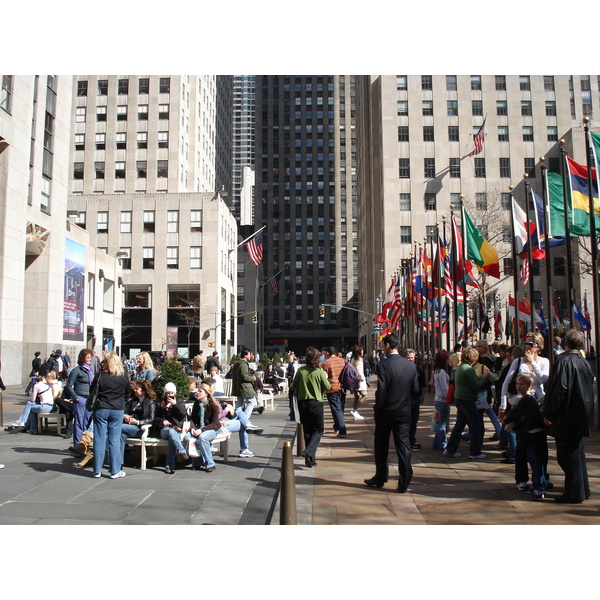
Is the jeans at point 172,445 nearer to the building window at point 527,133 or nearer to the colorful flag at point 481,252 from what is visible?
the colorful flag at point 481,252

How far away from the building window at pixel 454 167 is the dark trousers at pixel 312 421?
53.5 meters

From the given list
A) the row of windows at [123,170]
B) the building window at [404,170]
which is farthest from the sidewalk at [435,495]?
the row of windows at [123,170]

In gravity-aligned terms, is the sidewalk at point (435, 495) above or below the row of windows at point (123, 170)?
below

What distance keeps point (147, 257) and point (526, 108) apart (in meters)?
42.7

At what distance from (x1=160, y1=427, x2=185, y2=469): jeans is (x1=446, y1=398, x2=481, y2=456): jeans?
4.52 metres

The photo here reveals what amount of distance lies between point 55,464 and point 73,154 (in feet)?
209

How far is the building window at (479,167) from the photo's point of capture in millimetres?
58250

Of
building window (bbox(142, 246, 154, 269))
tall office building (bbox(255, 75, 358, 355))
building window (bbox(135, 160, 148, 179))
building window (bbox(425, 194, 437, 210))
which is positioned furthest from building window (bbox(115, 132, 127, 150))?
tall office building (bbox(255, 75, 358, 355))

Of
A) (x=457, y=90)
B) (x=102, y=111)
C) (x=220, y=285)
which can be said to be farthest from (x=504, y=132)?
(x=102, y=111)

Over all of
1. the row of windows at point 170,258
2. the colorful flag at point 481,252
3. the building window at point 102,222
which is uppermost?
the building window at point 102,222

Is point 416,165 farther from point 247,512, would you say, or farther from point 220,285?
point 247,512

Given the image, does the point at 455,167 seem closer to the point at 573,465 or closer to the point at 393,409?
the point at 393,409

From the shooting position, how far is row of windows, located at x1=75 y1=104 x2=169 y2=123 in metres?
65.4

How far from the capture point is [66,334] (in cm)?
3478
